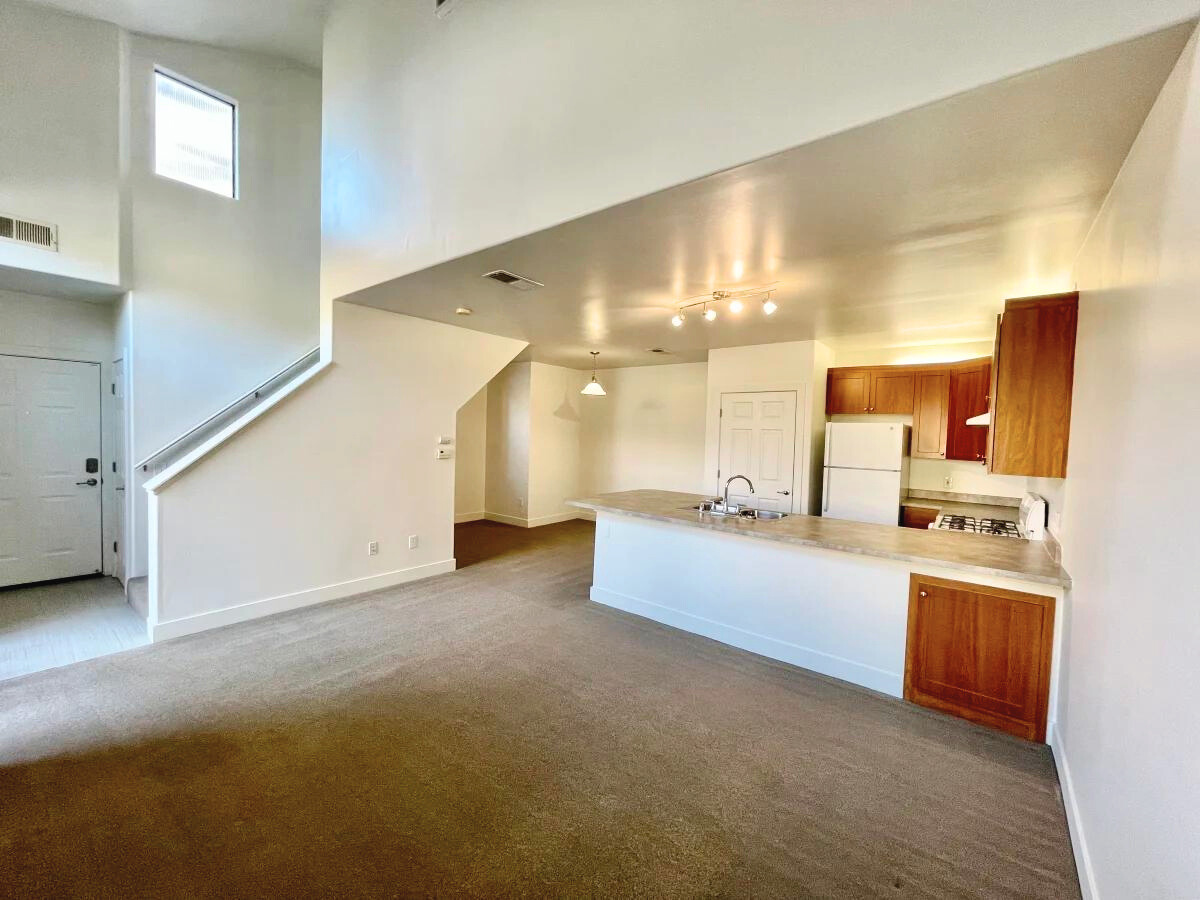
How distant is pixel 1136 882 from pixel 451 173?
406 centimetres

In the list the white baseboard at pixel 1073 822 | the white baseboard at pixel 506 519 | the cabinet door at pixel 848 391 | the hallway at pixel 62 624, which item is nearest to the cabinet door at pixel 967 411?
the cabinet door at pixel 848 391

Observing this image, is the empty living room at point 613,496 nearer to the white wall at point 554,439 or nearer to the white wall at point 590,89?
the white wall at point 590,89

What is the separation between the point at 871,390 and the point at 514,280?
4097 mm

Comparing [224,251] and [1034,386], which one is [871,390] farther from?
[224,251]

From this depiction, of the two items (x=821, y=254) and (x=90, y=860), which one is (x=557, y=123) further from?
(x=90, y=860)

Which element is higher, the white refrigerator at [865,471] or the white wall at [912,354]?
the white wall at [912,354]

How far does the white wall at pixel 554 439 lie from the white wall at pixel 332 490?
2.20 meters

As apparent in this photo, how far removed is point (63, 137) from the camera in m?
3.75

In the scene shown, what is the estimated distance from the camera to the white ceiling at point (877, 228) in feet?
4.91

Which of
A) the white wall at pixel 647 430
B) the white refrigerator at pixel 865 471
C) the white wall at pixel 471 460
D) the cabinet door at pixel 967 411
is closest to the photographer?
the cabinet door at pixel 967 411

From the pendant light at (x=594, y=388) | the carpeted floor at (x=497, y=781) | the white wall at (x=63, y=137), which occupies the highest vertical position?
the white wall at (x=63, y=137)

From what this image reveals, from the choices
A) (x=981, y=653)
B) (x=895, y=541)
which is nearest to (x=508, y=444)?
(x=895, y=541)

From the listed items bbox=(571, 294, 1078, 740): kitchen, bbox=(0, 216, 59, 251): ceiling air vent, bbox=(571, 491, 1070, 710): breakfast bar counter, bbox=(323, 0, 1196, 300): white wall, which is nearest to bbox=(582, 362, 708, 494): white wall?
bbox=(571, 294, 1078, 740): kitchen

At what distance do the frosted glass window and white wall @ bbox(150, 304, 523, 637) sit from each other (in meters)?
2.18
